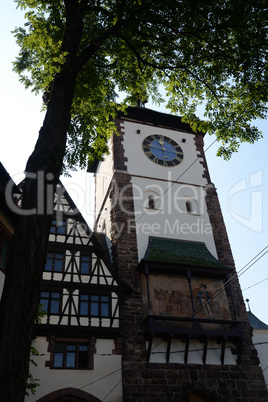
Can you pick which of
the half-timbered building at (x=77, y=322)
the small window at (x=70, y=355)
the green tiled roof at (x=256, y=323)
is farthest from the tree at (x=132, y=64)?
the green tiled roof at (x=256, y=323)

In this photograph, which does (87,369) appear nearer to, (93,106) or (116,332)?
(116,332)

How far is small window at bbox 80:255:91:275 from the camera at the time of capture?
16453 millimetres

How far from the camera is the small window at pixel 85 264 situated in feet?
54.0

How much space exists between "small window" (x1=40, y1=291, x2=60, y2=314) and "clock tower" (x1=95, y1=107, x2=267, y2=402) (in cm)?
276

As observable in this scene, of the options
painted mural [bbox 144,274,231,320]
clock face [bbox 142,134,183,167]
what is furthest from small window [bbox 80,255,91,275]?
clock face [bbox 142,134,183,167]

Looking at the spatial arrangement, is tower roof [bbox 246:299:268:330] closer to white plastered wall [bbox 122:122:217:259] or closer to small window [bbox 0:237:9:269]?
white plastered wall [bbox 122:122:217:259]

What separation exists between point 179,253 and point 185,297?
224 cm

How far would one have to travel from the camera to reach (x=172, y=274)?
17375mm

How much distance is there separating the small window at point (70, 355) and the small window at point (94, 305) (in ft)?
4.23

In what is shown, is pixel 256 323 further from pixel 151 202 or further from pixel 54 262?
pixel 54 262

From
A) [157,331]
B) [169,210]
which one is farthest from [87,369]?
[169,210]

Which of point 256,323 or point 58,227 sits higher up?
point 58,227

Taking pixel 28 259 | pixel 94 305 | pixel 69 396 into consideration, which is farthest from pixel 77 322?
pixel 28 259

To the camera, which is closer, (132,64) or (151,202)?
(132,64)
